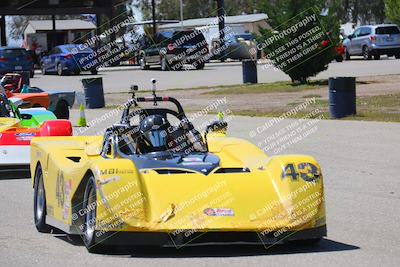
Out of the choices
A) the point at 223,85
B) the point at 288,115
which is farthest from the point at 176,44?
the point at 288,115

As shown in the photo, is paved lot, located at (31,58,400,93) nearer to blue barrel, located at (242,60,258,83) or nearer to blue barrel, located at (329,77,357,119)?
blue barrel, located at (242,60,258,83)

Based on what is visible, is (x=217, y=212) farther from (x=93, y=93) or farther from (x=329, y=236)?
(x=93, y=93)

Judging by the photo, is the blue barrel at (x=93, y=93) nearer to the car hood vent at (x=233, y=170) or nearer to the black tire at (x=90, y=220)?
the car hood vent at (x=233, y=170)

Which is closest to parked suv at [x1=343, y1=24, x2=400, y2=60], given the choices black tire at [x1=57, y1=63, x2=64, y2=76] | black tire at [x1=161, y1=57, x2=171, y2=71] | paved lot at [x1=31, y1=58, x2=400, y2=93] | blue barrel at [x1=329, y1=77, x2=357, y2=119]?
paved lot at [x1=31, y1=58, x2=400, y2=93]

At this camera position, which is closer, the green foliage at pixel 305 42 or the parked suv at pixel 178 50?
the green foliage at pixel 305 42

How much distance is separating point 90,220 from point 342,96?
1351 cm

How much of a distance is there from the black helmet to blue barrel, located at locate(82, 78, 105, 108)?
1912cm

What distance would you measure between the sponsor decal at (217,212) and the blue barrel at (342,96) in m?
13.3

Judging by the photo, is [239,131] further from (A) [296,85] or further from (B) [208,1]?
(B) [208,1]

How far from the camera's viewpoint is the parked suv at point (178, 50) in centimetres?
4769

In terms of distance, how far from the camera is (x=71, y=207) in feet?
28.3

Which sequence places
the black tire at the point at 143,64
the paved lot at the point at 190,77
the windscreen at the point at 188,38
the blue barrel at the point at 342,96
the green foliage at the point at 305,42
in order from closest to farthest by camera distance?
the blue barrel at the point at 342,96 → the green foliage at the point at 305,42 → the paved lot at the point at 190,77 → the windscreen at the point at 188,38 → the black tire at the point at 143,64

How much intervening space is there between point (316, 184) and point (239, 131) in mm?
11480

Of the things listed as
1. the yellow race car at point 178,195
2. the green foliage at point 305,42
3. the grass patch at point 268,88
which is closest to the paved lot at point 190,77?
the grass patch at point 268,88
